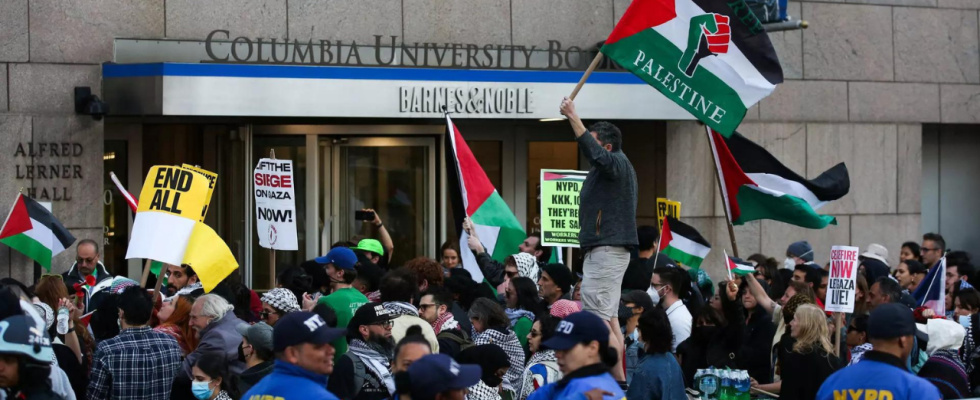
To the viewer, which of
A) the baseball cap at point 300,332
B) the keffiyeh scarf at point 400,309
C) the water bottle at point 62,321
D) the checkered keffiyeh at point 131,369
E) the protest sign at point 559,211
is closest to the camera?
the baseball cap at point 300,332

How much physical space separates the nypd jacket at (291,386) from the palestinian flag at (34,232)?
860 centimetres

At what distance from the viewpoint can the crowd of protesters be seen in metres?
5.58

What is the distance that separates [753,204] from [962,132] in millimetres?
8986

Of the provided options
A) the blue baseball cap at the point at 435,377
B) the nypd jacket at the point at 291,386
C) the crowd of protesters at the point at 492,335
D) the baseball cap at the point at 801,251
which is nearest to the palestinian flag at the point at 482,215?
the crowd of protesters at the point at 492,335

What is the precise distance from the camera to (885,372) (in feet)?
19.6

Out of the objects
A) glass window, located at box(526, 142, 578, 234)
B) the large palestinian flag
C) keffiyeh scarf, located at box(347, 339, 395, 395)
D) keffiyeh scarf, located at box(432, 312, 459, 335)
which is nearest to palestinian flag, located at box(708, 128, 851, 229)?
the large palestinian flag

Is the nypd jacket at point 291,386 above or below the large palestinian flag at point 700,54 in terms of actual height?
below

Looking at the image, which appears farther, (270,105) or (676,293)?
(270,105)

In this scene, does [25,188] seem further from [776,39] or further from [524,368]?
[776,39]

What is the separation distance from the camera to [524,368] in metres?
8.31

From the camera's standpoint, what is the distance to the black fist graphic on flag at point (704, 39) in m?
10.4

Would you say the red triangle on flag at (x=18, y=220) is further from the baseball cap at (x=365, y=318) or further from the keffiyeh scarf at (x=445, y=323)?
the baseball cap at (x=365, y=318)

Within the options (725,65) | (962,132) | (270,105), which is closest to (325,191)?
(270,105)

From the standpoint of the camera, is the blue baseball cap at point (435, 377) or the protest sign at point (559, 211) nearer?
the blue baseball cap at point (435, 377)
